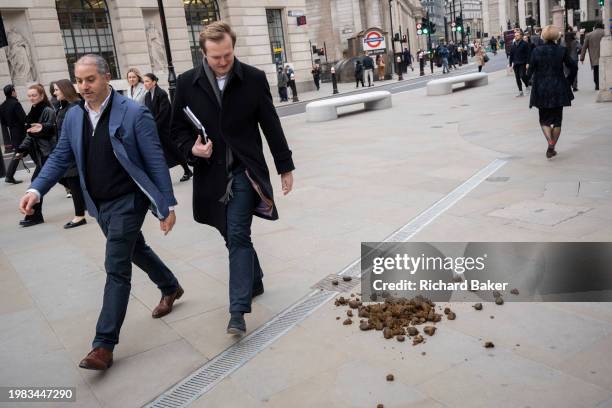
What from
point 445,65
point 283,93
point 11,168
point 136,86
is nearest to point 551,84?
point 136,86

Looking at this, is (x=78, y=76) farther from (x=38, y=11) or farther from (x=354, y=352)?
(x=38, y=11)

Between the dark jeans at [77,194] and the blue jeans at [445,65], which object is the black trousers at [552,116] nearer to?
the dark jeans at [77,194]

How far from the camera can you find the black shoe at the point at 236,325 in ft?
12.6

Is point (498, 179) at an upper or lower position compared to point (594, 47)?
lower

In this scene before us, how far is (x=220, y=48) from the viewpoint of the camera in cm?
371

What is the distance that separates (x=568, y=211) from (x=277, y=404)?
13.5ft

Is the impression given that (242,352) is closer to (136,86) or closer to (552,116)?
(136,86)

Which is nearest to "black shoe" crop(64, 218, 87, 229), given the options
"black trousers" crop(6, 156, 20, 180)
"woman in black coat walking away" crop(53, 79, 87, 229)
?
"woman in black coat walking away" crop(53, 79, 87, 229)

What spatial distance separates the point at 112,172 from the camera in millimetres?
3707

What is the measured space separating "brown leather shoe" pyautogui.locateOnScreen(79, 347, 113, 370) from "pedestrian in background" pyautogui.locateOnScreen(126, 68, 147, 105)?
552cm

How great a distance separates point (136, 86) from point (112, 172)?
5.30 meters

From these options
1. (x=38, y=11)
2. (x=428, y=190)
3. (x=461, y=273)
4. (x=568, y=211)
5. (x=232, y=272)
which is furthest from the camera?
(x=38, y=11)

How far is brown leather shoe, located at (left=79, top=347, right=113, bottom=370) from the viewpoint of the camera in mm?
3533

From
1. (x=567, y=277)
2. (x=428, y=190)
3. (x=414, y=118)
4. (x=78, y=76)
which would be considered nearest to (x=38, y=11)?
(x=414, y=118)
